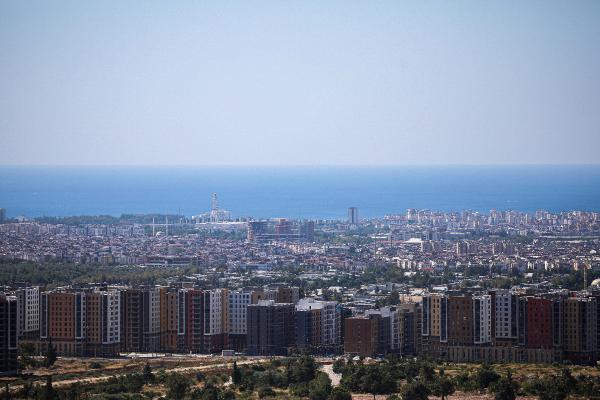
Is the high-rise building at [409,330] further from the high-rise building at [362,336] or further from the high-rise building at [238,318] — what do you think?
the high-rise building at [238,318]

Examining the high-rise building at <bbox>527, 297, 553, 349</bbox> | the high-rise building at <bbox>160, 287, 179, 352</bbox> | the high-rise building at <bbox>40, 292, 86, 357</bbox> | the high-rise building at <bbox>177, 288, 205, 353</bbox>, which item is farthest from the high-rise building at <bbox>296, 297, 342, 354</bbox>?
the high-rise building at <bbox>40, 292, 86, 357</bbox>

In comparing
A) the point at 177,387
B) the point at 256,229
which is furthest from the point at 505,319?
the point at 256,229

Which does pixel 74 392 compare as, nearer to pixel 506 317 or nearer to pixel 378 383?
pixel 378 383

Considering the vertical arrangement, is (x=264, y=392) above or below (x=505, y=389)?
below

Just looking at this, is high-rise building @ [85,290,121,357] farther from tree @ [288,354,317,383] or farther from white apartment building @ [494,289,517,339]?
white apartment building @ [494,289,517,339]

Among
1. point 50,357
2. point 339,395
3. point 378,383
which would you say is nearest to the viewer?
point 339,395
